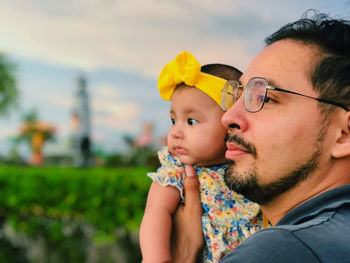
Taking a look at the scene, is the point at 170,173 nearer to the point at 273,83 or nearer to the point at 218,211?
the point at 218,211

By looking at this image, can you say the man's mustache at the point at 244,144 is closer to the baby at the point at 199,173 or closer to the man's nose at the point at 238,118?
the man's nose at the point at 238,118

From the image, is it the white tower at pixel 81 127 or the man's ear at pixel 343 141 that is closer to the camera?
the man's ear at pixel 343 141

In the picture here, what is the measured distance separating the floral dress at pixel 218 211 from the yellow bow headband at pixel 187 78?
444 millimetres

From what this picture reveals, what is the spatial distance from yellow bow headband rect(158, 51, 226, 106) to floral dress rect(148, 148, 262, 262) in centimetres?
44

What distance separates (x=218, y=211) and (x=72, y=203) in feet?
18.7

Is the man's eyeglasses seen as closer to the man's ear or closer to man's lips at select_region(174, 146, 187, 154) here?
the man's ear

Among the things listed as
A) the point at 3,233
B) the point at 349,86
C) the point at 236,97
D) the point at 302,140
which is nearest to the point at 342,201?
the point at 302,140

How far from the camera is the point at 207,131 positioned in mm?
2432

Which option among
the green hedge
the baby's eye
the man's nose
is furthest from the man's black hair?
the green hedge

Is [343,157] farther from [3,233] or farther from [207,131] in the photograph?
[3,233]

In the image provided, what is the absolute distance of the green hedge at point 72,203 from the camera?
7.11 metres

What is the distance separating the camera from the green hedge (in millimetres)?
7105

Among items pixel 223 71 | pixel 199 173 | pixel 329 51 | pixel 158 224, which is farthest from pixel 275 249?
pixel 223 71

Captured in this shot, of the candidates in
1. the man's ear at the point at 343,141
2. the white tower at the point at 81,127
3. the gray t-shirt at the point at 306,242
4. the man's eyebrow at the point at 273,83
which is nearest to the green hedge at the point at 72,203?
the man's eyebrow at the point at 273,83
